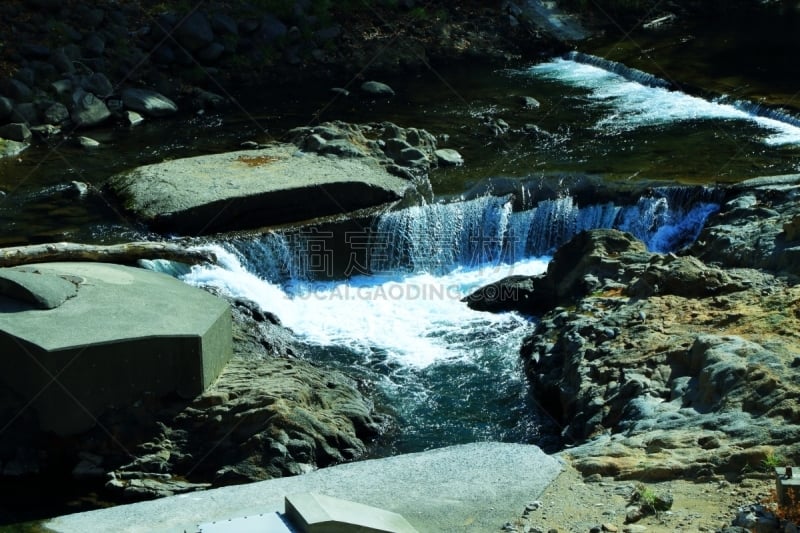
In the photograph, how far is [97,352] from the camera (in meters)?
10.1

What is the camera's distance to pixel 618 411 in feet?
33.3

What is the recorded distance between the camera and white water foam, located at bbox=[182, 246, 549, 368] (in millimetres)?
13289

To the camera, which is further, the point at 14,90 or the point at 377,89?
the point at 377,89

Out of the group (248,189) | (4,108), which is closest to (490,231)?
(248,189)

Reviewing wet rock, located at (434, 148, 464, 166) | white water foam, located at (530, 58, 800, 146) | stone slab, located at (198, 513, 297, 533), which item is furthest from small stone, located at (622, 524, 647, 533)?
white water foam, located at (530, 58, 800, 146)

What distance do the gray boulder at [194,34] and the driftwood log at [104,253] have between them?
975cm

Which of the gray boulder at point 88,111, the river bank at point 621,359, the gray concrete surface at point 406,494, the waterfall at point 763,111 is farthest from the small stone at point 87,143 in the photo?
the gray concrete surface at point 406,494

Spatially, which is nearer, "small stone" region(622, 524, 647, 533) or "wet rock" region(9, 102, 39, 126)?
"small stone" region(622, 524, 647, 533)

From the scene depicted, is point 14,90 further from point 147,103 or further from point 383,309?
point 383,309

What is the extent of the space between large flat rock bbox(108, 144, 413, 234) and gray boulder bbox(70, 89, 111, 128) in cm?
379

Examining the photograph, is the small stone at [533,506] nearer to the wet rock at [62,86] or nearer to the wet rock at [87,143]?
the wet rock at [87,143]

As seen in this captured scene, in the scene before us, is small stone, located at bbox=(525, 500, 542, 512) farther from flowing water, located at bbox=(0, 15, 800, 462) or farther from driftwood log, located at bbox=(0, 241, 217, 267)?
driftwood log, located at bbox=(0, 241, 217, 267)

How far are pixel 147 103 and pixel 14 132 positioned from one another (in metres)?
2.51

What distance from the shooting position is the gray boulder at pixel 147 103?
2066cm
